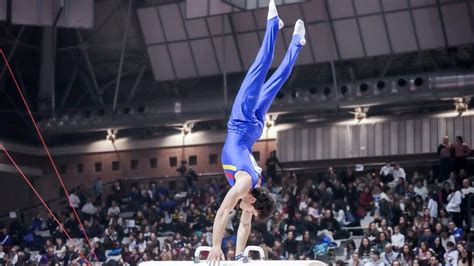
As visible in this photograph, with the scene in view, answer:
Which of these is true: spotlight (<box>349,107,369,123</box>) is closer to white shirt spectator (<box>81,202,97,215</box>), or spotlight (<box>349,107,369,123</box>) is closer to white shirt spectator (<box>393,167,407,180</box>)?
white shirt spectator (<box>393,167,407,180</box>)

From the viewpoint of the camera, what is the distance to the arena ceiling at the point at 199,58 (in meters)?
24.8

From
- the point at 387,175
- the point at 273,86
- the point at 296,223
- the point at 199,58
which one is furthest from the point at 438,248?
the point at 199,58

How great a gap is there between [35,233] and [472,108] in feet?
41.2

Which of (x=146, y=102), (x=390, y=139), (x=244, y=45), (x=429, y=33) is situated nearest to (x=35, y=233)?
(x=146, y=102)

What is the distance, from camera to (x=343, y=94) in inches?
1022

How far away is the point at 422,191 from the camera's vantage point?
21406 mm

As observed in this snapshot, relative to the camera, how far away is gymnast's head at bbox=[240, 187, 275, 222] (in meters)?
9.95

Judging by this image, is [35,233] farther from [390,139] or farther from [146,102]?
[390,139]

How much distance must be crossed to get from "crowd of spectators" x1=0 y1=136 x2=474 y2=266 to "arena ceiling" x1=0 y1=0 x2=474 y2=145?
252 cm

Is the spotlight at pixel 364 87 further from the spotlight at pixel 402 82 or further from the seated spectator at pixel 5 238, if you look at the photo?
the seated spectator at pixel 5 238

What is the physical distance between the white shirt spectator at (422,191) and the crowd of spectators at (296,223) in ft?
0.08

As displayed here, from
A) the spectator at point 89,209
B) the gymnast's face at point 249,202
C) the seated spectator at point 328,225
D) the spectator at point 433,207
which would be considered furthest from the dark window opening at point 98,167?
the gymnast's face at point 249,202

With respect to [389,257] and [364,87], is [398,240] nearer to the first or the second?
[389,257]

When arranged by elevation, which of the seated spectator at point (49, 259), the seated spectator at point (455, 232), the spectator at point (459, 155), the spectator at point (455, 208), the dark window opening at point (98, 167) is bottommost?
the seated spectator at point (49, 259)
